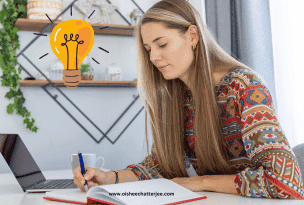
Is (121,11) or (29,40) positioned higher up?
(121,11)

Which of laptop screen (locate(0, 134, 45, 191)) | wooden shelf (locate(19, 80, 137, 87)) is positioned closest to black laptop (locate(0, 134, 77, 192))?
laptop screen (locate(0, 134, 45, 191))

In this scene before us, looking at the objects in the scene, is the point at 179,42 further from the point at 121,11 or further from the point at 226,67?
the point at 121,11

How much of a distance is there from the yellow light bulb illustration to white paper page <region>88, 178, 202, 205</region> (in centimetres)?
33

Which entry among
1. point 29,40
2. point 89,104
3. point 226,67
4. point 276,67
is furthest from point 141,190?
point 29,40

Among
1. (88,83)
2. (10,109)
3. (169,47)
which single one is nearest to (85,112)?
(88,83)

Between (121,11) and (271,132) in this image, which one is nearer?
(271,132)

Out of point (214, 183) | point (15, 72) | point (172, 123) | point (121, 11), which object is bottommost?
point (214, 183)

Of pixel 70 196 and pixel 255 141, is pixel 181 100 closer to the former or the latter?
pixel 255 141

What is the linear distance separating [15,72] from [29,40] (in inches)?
8.0

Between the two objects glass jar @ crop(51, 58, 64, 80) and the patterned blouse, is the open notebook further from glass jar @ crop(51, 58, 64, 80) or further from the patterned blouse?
glass jar @ crop(51, 58, 64, 80)

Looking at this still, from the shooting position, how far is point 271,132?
0.76 metres

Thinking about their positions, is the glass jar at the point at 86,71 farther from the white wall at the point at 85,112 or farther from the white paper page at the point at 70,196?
the white paper page at the point at 70,196

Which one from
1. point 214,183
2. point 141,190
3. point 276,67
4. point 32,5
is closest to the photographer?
point 141,190

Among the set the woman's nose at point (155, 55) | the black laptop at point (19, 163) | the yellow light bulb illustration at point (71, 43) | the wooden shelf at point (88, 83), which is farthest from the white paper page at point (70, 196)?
the wooden shelf at point (88, 83)
